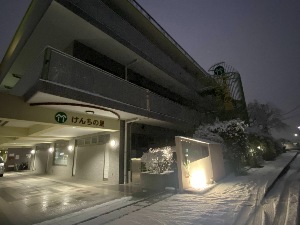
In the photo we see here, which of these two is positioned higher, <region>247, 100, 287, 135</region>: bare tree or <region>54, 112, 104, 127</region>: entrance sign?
<region>247, 100, 287, 135</region>: bare tree

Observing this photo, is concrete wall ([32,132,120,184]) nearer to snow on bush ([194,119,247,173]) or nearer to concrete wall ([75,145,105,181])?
concrete wall ([75,145,105,181])

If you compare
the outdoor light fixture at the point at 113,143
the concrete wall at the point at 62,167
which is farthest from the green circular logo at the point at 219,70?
the concrete wall at the point at 62,167

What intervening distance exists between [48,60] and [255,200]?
8.02 m

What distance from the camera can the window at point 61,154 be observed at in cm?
1590

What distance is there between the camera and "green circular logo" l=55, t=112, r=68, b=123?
8.09m

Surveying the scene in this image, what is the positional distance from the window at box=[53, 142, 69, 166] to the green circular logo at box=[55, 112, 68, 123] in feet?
27.6

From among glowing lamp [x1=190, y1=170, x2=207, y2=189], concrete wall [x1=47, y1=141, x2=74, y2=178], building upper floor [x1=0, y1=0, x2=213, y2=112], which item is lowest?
glowing lamp [x1=190, y1=170, x2=207, y2=189]

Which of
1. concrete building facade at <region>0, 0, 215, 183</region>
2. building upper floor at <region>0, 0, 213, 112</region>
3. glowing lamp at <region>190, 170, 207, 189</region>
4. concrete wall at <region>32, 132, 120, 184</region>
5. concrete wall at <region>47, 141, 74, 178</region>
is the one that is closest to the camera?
concrete building facade at <region>0, 0, 215, 183</region>

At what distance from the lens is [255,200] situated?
627 centimetres

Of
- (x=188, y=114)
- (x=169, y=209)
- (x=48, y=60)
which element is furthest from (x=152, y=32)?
(x=169, y=209)

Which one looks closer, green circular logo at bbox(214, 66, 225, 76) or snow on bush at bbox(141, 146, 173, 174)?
snow on bush at bbox(141, 146, 173, 174)

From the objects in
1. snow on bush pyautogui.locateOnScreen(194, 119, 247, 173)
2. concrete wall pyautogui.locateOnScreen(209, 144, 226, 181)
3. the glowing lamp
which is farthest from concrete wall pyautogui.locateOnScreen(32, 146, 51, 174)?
concrete wall pyautogui.locateOnScreen(209, 144, 226, 181)

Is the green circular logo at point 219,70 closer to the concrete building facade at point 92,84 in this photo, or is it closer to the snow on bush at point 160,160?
the concrete building facade at point 92,84

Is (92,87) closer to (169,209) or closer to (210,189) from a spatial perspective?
(169,209)
